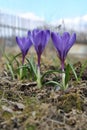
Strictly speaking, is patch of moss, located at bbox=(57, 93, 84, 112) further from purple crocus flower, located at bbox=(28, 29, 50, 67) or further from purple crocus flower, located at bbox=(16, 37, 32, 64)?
purple crocus flower, located at bbox=(16, 37, 32, 64)

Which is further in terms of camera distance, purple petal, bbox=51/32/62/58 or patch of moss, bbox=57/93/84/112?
purple petal, bbox=51/32/62/58

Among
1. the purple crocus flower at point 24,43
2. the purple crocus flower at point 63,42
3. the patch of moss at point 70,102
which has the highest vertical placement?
the purple crocus flower at point 63,42

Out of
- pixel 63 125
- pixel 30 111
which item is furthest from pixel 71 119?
pixel 30 111

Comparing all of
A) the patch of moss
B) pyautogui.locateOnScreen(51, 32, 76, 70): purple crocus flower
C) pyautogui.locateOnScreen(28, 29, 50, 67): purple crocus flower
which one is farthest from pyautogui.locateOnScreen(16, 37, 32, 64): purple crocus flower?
the patch of moss

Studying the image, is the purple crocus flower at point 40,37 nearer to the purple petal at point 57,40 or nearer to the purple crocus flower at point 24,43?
the purple petal at point 57,40

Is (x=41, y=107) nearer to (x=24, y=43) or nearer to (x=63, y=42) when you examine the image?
(x=63, y=42)

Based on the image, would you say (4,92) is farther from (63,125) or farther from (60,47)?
(63,125)

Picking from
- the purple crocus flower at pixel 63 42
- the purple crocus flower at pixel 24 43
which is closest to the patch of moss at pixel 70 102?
the purple crocus flower at pixel 63 42

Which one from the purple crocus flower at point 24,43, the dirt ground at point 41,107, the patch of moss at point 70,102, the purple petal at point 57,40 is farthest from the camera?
the purple crocus flower at point 24,43
